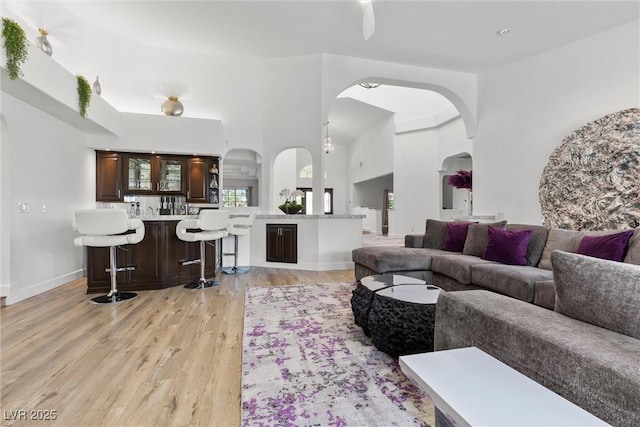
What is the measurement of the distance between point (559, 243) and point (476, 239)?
960 mm

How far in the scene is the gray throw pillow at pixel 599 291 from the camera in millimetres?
1036

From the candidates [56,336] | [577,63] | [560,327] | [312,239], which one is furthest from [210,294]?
[577,63]

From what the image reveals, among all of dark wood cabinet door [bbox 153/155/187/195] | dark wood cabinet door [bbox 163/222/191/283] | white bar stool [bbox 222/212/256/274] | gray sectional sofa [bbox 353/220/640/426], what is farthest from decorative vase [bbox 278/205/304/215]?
gray sectional sofa [bbox 353/220/640/426]

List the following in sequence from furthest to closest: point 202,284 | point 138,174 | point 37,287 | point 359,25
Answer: point 138,174, point 359,25, point 202,284, point 37,287

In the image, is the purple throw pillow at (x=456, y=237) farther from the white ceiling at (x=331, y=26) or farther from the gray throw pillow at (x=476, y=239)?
the white ceiling at (x=331, y=26)

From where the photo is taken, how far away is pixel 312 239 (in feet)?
17.8

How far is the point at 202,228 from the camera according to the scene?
3990 mm

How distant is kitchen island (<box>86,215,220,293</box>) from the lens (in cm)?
385

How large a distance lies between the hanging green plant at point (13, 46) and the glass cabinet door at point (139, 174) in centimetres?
246

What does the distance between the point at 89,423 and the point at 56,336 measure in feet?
4.82

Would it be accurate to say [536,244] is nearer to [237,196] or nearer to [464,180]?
[464,180]

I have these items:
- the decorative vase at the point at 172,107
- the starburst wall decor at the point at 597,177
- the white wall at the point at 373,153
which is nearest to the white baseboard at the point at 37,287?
the decorative vase at the point at 172,107

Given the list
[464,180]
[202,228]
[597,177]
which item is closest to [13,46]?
[202,228]

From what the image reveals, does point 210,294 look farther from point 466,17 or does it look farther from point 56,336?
point 466,17
